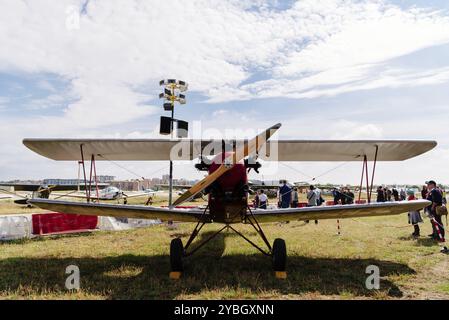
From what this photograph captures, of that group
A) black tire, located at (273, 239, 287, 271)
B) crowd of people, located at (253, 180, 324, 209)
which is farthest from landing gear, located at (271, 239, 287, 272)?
crowd of people, located at (253, 180, 324, 209)

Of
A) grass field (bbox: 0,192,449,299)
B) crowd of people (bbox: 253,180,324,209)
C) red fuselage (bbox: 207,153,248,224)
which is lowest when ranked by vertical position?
grass field (bbox: 0,192,449,299)

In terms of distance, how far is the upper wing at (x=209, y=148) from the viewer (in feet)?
23.7

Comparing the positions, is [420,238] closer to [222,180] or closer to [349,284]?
[349,284]

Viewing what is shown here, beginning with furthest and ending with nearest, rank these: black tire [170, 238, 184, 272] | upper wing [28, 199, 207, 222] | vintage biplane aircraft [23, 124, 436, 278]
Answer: upper wing [28, 199, 207, 222] → vintage biplane aircraft [23, 124, 436, 278] → black tire [170, 238, 184, 272]

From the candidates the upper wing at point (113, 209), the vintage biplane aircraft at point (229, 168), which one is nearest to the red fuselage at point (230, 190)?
the vintage biplane aircraft at point (229, 168)

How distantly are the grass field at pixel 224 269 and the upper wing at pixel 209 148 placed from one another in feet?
8.23

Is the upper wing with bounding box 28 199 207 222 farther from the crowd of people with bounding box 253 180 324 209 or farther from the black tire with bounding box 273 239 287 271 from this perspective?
the crowd of people with bounding box 253 180 324 209

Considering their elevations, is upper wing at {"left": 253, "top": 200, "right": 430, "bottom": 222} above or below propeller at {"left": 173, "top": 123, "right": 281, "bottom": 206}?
below

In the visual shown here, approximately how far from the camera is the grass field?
456 cm

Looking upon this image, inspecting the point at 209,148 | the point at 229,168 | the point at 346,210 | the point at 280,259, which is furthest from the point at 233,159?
the point at 346,210

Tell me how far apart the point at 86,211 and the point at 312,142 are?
5407mm

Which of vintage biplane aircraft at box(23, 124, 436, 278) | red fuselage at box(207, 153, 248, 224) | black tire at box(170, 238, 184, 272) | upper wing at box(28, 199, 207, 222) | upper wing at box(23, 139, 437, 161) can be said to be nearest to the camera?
black tire at box(170, 238, 184, 272)

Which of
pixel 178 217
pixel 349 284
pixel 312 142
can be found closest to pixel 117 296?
pixel 178 217

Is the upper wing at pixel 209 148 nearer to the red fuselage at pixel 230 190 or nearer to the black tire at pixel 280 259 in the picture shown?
the red fuselage at pixel 230 190
